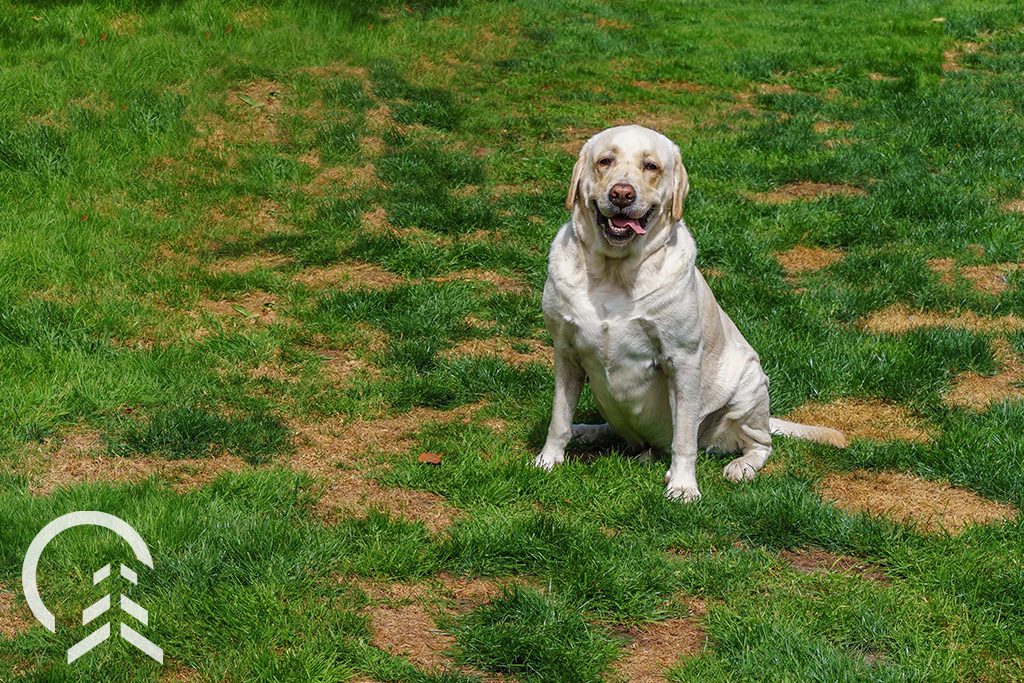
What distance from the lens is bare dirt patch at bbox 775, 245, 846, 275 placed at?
7934mm

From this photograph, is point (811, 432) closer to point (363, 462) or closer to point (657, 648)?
point (657, 648)

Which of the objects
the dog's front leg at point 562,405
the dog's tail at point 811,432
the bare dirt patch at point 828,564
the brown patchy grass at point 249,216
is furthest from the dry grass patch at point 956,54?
the bare dirt patch at point 828,564

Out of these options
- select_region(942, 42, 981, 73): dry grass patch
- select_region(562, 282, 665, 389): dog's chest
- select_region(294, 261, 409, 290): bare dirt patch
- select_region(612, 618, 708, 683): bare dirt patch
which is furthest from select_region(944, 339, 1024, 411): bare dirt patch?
select_region(942, 42, 981, 73): dry grass patch

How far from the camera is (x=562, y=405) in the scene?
513cm

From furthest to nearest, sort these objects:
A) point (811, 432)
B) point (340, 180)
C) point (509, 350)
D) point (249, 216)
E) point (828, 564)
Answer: point (340, 180)
point (249, 216)
point (509, 350)
point (811, 432)
point (828, 564)

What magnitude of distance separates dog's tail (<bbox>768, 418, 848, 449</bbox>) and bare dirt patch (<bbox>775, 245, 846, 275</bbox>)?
257cm

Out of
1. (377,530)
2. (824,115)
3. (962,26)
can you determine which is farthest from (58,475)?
(962,26)

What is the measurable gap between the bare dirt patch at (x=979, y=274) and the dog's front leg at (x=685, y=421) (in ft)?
10.8

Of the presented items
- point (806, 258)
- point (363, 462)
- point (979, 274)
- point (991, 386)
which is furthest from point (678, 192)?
point (979, 274)

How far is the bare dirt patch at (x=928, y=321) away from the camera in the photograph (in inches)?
266

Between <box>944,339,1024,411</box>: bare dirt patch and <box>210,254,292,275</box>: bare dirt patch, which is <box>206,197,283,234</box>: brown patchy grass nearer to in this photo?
<box>210,254,292,275</box>: bare dirt patch

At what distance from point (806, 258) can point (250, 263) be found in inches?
155

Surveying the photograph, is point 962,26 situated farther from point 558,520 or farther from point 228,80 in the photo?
point 558,520
